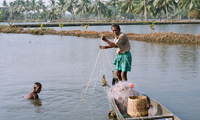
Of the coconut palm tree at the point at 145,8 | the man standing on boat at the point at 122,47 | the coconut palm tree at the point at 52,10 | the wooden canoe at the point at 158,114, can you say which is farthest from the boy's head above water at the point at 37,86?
the coconut palm tree at the point at 52,10

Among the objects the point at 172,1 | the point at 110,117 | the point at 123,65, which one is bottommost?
the point at 110,117

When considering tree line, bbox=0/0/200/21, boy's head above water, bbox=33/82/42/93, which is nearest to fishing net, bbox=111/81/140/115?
boy's head above water, bbox=33/82/42/93

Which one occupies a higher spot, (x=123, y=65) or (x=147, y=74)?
(x=123, y=65)

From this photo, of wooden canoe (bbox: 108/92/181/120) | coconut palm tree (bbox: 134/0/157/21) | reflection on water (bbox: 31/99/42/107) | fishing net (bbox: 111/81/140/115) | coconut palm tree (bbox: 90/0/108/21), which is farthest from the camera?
coconut palm tree (bbox: 90/0/108/21)

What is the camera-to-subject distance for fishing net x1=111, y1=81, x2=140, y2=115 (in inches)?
224

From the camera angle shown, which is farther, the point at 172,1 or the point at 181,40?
the point at 172,1

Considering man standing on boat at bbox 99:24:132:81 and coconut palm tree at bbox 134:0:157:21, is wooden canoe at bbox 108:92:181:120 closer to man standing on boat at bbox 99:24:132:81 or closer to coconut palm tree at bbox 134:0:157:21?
man standing on boat at bbox 99:24:132:81

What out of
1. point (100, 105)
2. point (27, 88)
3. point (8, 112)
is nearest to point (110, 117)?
point (100, 105)

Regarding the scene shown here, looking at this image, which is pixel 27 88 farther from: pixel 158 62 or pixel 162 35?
pixel 162 35

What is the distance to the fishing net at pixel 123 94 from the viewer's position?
5.69 meters

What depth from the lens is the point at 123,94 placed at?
5773 millimetres

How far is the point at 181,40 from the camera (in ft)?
69.4

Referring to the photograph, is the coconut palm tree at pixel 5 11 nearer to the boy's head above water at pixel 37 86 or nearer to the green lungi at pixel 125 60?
the boy's head above water at pixel 37 86

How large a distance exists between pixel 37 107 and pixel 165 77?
4.95 m
